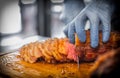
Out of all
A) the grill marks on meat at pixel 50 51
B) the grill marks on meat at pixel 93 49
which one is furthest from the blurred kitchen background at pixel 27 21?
the grill marks on meat at pixel 93 49

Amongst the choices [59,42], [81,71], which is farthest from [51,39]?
[81,71]

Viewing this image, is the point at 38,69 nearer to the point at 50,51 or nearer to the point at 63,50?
the point at 50,51

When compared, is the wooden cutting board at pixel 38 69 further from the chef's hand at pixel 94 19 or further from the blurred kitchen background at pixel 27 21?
the chef's hand at pixel 94 19

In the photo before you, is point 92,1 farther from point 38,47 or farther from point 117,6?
point 38,47

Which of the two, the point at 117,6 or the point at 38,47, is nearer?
the point at 117,6

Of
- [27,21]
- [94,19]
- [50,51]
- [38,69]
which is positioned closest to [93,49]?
[94,19]

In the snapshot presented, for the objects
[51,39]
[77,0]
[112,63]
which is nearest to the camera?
[112,63]
